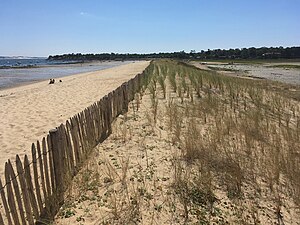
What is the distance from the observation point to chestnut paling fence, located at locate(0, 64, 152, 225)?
8.63 ft

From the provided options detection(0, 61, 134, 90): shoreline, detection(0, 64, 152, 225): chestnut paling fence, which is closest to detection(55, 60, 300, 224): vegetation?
detection(0, 64, 152, 225): chestnut paling fence

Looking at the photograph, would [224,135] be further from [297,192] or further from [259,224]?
[259,224]

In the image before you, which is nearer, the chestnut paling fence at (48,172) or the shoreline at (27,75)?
the chestnut paling fence at (48,172)

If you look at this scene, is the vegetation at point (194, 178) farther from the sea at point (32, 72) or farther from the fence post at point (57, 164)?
the sea at point (32, 72)

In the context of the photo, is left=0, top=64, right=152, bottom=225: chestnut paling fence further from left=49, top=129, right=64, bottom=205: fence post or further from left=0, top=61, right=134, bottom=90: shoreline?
left=0, top=61, right=134, bottom=90: shoreline

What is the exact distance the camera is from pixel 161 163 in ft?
14.8

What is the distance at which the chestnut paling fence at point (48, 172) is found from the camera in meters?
2.63

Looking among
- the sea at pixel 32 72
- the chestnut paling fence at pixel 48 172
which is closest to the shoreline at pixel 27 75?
the sea at pixel 32 72

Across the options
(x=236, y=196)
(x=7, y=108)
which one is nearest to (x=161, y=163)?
(x=236, y=196)

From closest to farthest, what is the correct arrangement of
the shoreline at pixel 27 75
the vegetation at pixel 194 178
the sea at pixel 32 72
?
the vegetation at pixel 194 178 < the shoreline at pixel 27 75 < the sea at pixel 32 72

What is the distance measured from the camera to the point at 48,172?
3256 millimetres

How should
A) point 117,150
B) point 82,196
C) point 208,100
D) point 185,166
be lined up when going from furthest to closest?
point 208,100, point 117,150, point 185,166, point 82,196

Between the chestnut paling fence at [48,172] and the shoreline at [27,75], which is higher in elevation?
the chestnut paling fence at [48,172]

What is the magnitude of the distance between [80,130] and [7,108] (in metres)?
7.50
